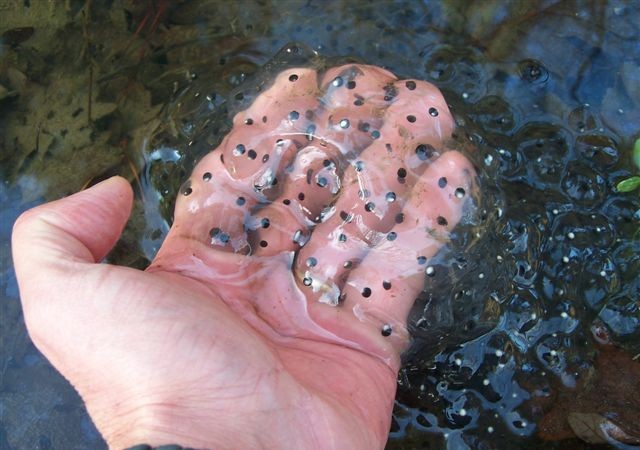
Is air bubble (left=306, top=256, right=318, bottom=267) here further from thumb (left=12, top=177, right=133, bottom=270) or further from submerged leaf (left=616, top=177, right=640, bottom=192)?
submerged leaf (left=616, top=177, right=640, bottom=192)

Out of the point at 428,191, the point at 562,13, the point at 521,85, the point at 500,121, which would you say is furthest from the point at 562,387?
the point at 562,13

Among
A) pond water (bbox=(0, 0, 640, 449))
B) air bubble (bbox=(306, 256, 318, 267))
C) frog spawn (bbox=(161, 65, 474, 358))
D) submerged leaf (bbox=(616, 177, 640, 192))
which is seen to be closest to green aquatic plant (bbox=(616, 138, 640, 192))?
submerged leaf (bbox=(616, 177, 640, 192))

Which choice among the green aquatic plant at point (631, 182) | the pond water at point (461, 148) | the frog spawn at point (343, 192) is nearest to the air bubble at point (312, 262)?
the frog spawn at point (343, 192)

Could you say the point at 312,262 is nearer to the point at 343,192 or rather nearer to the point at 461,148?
the point at 343,192

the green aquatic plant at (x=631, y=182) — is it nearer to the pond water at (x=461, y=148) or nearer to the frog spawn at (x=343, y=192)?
the pond water at (x=461, y=148)

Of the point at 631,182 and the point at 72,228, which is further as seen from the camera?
the point at 631,182

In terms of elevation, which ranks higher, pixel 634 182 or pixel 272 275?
pixel 634 182

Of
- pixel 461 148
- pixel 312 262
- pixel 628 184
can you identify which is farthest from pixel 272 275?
pixel 628 184
